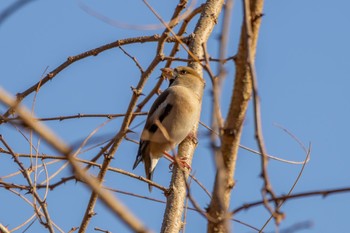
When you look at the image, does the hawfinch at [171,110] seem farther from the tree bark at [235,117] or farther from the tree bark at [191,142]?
the tree bark at [235,117]

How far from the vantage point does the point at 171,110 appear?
21.0ft

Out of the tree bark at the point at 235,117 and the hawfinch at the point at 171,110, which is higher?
the hawfinch at the point at 171,110

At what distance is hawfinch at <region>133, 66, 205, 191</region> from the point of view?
6.20 m

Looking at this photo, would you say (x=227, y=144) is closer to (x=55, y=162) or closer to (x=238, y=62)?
(x=238, y=62)

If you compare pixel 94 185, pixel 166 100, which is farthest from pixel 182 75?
pixel 94 185

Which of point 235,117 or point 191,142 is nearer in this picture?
point 235,117

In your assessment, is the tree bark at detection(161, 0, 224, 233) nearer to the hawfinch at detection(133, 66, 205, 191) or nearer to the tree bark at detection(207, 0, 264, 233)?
the hawfinch at detection(133, 66, 205, 191)

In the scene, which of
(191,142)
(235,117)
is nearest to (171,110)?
(191,142)

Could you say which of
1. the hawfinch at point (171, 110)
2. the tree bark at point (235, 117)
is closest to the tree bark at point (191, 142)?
the hawfinch at point (171, 110)

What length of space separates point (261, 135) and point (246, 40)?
33 centimetres

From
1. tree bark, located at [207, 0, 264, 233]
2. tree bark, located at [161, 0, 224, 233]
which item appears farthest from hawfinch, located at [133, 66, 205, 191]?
tree bark, located at [207, 0, 264, 233]

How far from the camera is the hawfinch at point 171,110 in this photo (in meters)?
6.20

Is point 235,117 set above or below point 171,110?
below

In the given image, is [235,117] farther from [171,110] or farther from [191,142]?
[171,110]
